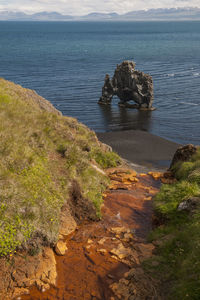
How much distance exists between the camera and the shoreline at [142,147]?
117ft

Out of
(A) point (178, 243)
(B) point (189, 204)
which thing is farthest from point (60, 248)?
Result: (B) point (189, 204)

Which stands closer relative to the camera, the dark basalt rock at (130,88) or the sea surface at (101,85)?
the sea surface at (101,85)

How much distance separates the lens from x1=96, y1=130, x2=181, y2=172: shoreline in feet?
117

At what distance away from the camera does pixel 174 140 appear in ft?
153

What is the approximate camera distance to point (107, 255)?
1009 centimetres

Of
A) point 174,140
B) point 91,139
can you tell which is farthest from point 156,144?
point 91,139

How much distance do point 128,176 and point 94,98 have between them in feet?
175

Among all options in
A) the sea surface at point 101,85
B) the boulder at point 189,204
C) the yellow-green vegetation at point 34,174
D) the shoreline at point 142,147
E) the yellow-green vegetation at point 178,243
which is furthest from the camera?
the sea surface at point 101,85

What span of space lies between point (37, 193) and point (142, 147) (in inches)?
1250

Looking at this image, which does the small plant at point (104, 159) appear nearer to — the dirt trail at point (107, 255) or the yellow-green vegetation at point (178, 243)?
the dirt trail at point (107, 255)

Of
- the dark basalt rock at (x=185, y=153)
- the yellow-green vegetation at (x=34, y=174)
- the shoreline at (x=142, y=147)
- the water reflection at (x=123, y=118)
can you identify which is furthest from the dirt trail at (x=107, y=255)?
the water reflection at (x=123, y=118)

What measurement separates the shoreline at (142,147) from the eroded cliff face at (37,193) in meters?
17.6

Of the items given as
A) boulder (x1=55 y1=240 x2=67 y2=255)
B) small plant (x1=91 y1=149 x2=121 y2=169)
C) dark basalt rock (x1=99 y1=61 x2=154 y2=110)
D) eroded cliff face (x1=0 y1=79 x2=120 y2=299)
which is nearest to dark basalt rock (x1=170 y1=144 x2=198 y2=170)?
small plant (x1=91 y1=149 x2=121 y2=169)

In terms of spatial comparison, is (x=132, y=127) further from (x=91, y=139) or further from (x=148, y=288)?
(x=148, y=288)
